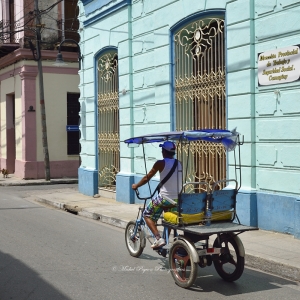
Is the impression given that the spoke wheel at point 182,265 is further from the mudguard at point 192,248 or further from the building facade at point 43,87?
the building facade at point 43,87

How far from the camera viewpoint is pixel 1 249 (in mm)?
8812

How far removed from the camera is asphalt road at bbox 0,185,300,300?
6.39 m

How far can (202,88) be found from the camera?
37.7ft

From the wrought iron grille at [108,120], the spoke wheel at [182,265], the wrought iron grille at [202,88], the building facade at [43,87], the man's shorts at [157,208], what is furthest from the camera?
the building facade at [43,87]

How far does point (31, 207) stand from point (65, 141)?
915cm

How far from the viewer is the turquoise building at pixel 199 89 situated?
9430 millimetres

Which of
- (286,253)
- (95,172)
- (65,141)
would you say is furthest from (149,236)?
(65,141)

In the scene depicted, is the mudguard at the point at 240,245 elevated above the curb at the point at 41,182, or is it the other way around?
the mudguard at the point at 240,245

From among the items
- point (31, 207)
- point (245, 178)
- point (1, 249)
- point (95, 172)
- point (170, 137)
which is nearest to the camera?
point (170, 137)

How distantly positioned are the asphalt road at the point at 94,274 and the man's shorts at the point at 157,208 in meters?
0.71

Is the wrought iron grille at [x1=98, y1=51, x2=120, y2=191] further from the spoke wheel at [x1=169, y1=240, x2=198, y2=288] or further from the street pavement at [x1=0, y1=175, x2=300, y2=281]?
the spoke wheel at [x1=169, y1=240, x2=198, y2=288]

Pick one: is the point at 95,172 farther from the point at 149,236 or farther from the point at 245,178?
the point at 149,236

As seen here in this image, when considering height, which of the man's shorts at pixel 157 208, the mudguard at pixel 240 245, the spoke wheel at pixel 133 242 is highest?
the man's shorts at pixel 157 208

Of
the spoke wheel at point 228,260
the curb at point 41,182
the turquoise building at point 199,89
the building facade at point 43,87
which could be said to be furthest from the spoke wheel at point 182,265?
the building facade at point 43,87
